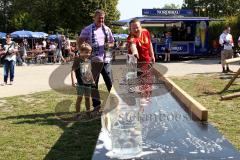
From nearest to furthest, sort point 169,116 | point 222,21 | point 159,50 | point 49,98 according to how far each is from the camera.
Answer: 1. point 169,116
2. point 49,98
3. point 159,50
4. point 222,21

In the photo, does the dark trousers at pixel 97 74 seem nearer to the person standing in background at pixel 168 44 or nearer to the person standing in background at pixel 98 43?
the person standing in background at pixel 98 43

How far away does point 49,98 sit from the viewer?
11281 mm

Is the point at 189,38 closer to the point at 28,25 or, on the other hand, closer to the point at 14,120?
the point at 14,120

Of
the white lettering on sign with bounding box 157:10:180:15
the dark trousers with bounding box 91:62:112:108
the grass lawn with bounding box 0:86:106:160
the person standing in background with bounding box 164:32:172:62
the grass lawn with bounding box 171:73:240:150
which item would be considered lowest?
the grass lawn with bounding box 0:86:106:160

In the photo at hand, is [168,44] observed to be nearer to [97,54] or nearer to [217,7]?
[97,54]

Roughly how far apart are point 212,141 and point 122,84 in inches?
149

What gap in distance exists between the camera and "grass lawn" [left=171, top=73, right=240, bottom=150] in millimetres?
7312

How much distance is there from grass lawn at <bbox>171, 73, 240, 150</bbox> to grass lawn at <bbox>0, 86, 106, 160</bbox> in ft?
6.57

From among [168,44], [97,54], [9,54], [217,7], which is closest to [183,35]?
[168,44]

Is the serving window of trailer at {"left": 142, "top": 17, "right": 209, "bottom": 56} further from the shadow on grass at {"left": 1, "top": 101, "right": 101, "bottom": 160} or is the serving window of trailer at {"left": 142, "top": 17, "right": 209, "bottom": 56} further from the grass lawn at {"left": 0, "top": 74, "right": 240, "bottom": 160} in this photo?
the shadow on grass at {"left": 1, "top": 101, "right": 101, "bottom": 160}

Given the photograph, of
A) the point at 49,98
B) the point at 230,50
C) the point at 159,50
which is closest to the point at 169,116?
the point at 49,98

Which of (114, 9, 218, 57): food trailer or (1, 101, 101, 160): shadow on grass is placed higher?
(114, 9, 218, 57): food trailer

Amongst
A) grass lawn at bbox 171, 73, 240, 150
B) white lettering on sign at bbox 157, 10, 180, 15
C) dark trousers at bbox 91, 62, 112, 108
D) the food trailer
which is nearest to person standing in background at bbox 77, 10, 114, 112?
dark trousers at bbox 91, 62, 112, 108

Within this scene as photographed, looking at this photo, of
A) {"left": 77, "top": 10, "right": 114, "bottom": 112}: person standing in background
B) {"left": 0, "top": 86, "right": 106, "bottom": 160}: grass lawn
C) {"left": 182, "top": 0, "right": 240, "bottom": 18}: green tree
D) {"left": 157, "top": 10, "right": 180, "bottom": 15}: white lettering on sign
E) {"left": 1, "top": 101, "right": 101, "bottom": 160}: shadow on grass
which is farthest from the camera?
{"left": 182, "top": 0, "right": 240, "bottom": 18}: green tree
